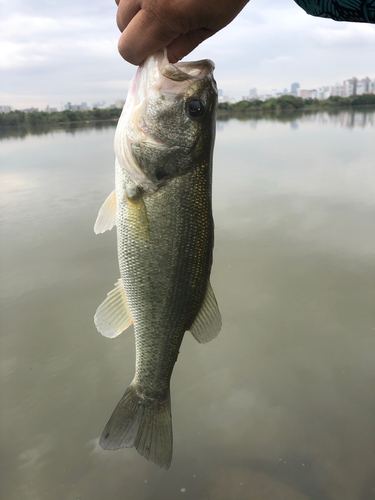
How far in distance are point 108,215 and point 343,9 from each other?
121 centimetres

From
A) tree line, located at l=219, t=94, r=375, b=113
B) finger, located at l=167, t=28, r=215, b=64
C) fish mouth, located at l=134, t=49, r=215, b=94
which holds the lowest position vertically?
fish mouth, located at l=134, t=49, r=215, b=94

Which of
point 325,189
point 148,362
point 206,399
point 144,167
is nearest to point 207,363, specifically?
point 206,399

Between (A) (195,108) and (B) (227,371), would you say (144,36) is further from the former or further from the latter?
(B) (227,371)

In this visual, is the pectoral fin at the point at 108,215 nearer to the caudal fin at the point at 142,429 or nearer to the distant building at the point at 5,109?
the caudal fin at the point at 142,429

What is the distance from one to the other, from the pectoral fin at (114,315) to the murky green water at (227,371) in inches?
58.2

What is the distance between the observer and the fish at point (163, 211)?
1.36m

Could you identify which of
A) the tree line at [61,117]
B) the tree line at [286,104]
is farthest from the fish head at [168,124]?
the tree line at [286,104]

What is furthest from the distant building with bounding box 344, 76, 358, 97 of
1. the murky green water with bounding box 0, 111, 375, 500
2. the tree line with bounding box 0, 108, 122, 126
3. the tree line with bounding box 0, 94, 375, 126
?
the murky green water with bounding box 0, 111, 375, 500

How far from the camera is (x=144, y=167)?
139 centimetres

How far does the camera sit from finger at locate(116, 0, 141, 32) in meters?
1.16

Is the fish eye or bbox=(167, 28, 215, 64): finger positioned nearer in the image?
bbox=(167, 28, 215, 64): finger

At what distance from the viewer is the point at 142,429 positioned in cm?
157

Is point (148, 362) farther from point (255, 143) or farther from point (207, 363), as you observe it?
point (255, 143)

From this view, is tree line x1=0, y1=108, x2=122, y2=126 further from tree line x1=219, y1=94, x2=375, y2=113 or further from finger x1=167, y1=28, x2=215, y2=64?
finger x1=167, y1=28, x2=215, y2=64
